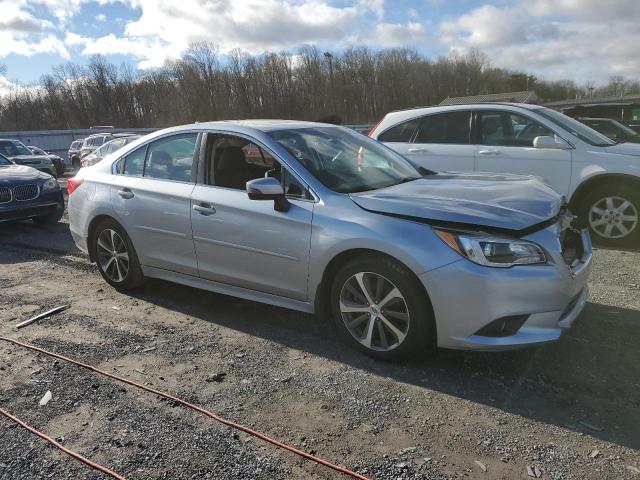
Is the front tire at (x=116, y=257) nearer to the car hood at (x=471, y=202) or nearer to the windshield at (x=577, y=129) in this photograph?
the car hood at (x=471, y=202)

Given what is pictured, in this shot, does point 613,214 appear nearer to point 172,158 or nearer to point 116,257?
point 172,158

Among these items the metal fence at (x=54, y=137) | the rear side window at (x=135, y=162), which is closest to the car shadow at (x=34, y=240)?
the rear side window at (x=135, y=162)

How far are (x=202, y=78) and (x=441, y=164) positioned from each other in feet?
253

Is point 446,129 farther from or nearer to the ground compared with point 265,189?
farther from the ground

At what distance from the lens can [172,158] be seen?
4.84 m

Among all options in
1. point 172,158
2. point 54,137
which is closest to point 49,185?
point 172,158

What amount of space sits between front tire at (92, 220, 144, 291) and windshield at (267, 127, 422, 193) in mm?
1897

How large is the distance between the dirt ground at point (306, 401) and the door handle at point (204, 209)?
3.08 feet

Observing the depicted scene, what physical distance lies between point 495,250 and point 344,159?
1.58 metres

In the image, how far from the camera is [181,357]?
389 cm

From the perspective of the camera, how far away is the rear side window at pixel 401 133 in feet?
25.5

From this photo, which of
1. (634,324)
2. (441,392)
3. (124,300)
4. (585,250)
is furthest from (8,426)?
(634,324)

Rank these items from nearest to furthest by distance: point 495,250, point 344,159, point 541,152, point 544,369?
point 495,250, point 544,369, point 344,159, point 541,152

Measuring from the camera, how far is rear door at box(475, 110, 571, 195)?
673cm
